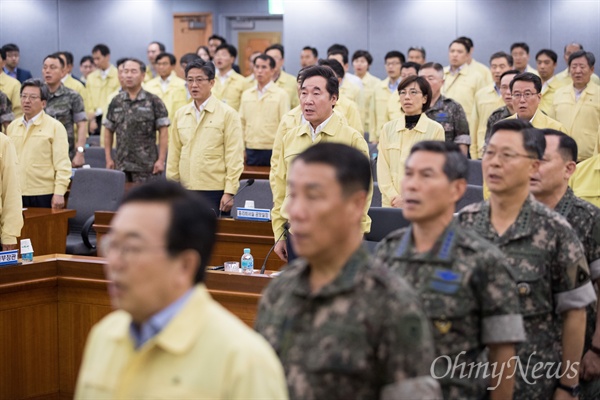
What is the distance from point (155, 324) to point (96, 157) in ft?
25.8

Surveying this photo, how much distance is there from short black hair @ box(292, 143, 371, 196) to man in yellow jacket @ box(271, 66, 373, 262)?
9.34ft

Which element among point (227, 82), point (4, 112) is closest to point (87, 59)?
point (227, 82)

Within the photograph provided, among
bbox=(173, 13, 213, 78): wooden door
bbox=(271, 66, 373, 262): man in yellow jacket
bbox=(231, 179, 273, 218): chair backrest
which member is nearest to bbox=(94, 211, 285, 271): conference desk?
bbox=(231, 179, 273, 218): chair backrest

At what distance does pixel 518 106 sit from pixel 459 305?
3597mm

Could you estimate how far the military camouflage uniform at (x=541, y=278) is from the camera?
2.96 meters

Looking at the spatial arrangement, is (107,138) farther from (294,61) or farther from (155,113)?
(294,61)

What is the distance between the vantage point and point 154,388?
1787 mm

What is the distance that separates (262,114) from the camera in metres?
9.73

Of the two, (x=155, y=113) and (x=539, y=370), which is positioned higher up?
(x=155, y=113)

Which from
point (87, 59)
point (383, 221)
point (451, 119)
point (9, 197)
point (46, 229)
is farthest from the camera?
point (87, 59)

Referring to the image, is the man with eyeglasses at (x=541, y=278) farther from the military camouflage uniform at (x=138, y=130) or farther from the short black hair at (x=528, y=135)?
the military camouflage uniform at (x=138, y=130)

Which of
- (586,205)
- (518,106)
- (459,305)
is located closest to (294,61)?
(518,106)

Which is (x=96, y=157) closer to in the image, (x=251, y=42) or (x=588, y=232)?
(x=588, y=232)

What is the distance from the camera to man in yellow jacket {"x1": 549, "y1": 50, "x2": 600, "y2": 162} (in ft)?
28.9
